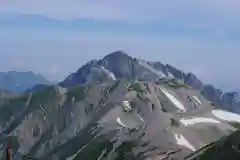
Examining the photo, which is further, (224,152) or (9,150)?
(224,152)

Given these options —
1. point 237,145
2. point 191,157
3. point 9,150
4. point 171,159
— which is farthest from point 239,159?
point 9,150

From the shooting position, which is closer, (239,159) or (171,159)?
(239,159)

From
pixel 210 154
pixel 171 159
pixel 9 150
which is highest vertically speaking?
pixel 9 150

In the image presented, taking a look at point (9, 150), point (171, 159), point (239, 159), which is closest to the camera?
point (9, 150)

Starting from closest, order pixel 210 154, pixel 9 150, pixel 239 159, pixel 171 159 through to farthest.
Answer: pixel 9 150 → pixel 239 159 → pixel 210 154 → pixel 171 159

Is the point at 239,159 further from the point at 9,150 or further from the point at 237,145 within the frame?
the point at 9,150

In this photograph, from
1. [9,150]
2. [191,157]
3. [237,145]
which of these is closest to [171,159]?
[191,157]

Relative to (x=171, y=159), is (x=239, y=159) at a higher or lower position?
higher

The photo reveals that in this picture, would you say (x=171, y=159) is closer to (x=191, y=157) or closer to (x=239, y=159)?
(x=191, y=157)

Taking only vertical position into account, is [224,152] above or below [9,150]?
below
